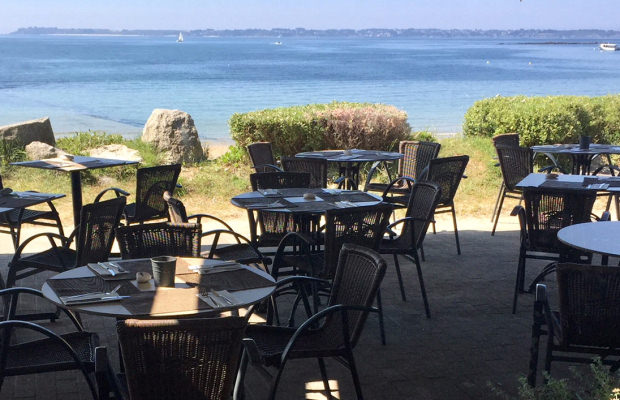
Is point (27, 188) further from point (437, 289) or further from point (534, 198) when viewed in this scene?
point (534, 198)

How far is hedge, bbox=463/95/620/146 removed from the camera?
12.2 metres

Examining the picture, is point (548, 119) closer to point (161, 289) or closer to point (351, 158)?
point (351, 158)

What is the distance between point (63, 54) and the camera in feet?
324

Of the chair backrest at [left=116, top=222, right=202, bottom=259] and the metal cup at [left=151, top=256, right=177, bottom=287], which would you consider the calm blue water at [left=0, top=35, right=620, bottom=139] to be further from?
the metal cup at [left=151, top=256, right=177, bottom=287]

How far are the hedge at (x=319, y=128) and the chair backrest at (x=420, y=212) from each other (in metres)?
6.16

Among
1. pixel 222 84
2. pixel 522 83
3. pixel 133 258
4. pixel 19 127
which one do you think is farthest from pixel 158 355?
pixel 522 83

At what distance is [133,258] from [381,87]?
50354mm

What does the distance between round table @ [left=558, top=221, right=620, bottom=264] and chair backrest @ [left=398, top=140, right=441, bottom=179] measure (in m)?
3.71

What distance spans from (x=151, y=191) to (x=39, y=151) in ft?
18.8

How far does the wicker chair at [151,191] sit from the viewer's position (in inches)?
261

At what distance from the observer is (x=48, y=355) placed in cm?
350

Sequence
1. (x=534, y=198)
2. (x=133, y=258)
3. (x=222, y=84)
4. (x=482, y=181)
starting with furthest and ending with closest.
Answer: (x=222, y=84)
(x=482, y=181)
(x=534, y=198)
(x=133, y=258)

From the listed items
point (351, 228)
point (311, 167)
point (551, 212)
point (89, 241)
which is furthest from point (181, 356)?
point (311, 167)

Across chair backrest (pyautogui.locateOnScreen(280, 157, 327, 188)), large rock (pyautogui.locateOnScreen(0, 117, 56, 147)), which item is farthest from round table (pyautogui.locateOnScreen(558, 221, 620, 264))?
large rock (pyautogui.locateOnScreen(0, 117, 56, 147))
